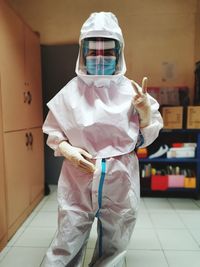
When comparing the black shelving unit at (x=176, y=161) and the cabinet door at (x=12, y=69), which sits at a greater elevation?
the cabinet door at (x=12, y=69)

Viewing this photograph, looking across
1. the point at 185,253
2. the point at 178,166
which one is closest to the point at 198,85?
the point at 178,166

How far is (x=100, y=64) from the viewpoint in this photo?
3.59 feet

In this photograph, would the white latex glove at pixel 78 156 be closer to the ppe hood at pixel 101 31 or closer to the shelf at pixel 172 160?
the ppe hood at pixel 101 31

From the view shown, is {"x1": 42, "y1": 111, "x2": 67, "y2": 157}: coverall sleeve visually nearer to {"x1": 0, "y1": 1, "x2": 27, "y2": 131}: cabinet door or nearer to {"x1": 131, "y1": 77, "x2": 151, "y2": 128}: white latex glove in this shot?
{"x1": 131, "y1": 77, "x2": 151, "y2": 128}: white latex glove

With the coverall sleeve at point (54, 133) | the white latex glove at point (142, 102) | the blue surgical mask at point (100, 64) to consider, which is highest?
the blue surgical mask at point (100, 64)

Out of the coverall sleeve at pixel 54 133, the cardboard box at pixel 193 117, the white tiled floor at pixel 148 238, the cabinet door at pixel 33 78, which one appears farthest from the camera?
the cardboard box at pixel 193 117

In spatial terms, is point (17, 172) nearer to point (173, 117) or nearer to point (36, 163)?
point (36, 163)

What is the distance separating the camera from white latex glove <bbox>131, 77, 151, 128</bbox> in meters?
1.04

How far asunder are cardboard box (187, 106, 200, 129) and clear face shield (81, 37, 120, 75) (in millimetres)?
1486

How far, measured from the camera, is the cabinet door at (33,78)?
6.72 ft

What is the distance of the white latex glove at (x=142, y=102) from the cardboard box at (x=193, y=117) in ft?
4.65

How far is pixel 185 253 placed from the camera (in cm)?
153

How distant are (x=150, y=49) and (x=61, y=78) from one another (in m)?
1.17

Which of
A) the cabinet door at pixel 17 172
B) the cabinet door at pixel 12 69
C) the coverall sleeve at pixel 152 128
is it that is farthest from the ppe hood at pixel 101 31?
the cabinet door at pixel 17 172
